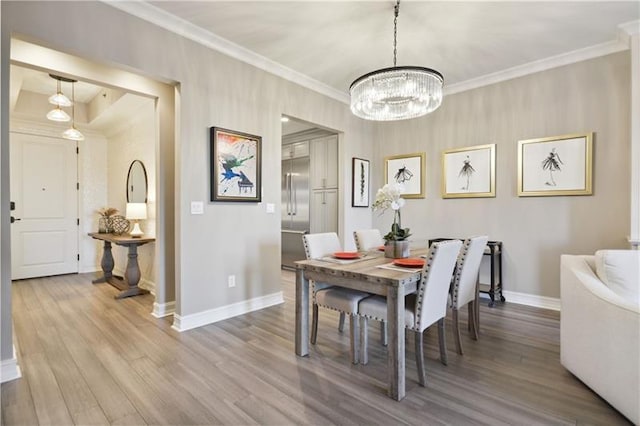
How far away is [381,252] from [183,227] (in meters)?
1.86

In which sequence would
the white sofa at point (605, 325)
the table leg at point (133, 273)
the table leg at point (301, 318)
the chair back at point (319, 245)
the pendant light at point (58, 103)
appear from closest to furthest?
the white sofa at point (605, 325) → the table leg at point (301, 318) → the chair back at point (319, 245) → the pendant light at point (58, 103) → the table leg at point (133, 273)

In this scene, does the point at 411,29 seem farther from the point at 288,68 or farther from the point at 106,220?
the point at 106,220

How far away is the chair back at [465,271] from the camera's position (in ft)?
7.98

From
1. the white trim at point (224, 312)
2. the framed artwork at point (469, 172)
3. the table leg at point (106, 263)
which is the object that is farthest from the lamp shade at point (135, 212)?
the framed artwork at point (469, 172)

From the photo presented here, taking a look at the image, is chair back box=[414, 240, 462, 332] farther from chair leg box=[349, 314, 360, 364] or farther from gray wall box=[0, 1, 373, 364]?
gray wall box=[0, 1, 373, 364]

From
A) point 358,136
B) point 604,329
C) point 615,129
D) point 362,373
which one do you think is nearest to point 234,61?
point 358,136

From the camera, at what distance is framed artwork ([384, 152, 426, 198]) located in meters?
4.56

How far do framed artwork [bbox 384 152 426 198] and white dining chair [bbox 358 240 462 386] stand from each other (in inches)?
101

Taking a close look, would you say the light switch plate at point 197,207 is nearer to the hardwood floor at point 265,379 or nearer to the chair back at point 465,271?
the hardwood floor at point 265,379

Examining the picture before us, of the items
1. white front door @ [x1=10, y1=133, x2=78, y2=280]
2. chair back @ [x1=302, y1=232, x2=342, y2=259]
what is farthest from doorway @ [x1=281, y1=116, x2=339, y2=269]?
white front door @ [x1=10, y1=133, x2=78, y2=280]

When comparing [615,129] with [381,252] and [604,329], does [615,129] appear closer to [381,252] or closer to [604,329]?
[604,329]

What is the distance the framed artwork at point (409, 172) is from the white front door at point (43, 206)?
212 inches

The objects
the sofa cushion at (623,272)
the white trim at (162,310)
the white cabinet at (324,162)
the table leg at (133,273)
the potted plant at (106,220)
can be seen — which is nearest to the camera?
the sofa cushion at (623,272)

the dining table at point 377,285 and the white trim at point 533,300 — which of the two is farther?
the white trim at point 533,300
